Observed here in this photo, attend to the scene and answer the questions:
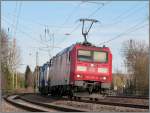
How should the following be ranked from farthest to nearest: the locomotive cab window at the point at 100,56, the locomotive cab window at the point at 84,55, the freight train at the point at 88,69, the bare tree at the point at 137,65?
the bare tree at the point at 137,65
the locomotive cab window at the point at 100,56
the locomotive cab window at the point at 84,55
the freight train at the point at 88,69

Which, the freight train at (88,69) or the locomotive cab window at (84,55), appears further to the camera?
the locomotive cab window at (84,55)

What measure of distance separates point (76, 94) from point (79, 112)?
10.4 m

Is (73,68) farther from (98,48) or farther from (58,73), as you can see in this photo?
(58,73)

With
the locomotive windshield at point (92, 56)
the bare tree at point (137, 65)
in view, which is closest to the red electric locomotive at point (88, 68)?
the locomotive windshield at point (92, 56)

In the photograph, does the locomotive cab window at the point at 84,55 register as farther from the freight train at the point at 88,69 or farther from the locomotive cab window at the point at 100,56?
the locomotive cab window at the point at 100,56

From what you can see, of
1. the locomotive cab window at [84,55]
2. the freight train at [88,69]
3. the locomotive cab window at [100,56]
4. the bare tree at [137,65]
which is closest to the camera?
the freight train at [88,69]

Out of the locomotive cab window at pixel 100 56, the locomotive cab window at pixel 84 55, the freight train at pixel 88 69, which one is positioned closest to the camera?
the freight train at pixel 88 69

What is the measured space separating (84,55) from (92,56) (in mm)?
492

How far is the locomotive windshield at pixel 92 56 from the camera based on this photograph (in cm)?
2618

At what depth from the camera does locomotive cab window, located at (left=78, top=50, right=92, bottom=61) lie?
26109 mm

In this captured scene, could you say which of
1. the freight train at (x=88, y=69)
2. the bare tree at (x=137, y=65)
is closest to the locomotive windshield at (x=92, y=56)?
the freight train at (x=88, y=69)

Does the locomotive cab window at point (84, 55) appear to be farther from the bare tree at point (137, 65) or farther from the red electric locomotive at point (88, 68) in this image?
the bare tree at point (137, 65)

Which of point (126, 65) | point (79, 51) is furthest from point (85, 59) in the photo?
point (126, 65)

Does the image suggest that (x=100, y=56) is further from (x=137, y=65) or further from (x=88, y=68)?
(x=137, y=65)
